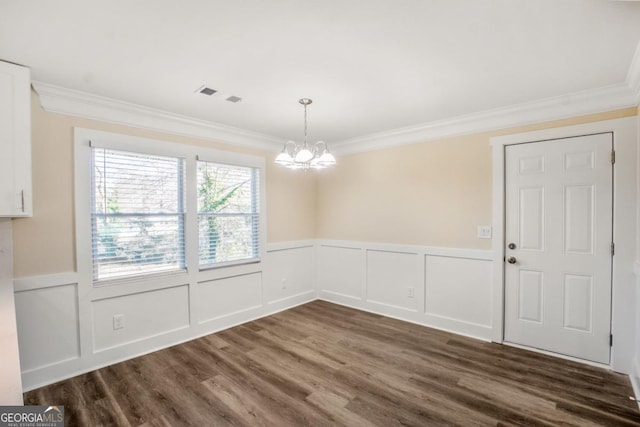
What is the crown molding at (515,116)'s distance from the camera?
2689 mm

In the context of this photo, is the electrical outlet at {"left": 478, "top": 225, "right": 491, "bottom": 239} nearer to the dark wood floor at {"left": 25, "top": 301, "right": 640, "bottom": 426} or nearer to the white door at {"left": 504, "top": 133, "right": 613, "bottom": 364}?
the white door at {"left": 504, "top": 133, "right": 613, "bottom": 364}

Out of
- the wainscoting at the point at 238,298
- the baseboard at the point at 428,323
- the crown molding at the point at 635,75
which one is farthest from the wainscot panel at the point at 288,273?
the crown molding at the point at 635,75

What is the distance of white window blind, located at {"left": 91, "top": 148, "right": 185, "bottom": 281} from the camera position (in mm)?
2896

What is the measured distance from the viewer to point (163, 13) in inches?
64.5

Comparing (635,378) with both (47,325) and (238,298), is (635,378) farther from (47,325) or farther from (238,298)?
(47,325)

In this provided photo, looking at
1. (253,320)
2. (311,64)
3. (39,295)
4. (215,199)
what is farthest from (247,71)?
(253,320)

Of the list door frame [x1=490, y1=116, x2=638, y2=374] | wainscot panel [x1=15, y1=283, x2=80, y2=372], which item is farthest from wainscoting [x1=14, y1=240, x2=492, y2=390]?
door frame [x1=490, y1=116, x2=638, y2=374]

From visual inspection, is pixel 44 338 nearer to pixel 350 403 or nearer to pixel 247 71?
pixel 350 403

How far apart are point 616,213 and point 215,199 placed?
4.13 m

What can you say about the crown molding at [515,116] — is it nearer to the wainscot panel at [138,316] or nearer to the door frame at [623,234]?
the door frame at [623,234]

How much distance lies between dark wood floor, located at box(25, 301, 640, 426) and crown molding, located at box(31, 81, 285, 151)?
238 cm

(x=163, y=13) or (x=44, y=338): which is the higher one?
(x=163, y=13)

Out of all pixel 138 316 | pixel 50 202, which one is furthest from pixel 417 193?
pixel 50 202

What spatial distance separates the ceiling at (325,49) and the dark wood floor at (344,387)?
8.34 ft
